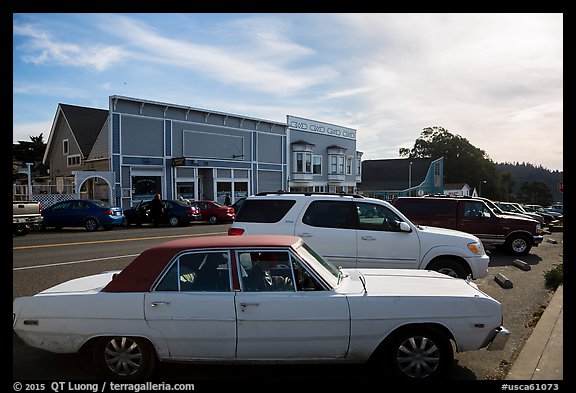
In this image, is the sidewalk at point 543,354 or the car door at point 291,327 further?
the sidewalk at point 543,354

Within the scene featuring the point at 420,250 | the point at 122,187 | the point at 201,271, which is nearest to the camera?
the point at 201,271

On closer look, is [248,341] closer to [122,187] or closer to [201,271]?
[201,271]

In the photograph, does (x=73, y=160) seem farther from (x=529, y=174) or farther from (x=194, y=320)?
(x=529, y=174)

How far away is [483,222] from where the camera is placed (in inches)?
489

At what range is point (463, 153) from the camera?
84938mm

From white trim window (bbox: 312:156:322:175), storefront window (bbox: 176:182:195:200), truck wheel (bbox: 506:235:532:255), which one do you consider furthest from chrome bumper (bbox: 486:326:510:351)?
white trim window (bbox: 312:156:322:175)

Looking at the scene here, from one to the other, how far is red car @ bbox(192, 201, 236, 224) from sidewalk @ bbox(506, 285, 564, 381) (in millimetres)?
20375

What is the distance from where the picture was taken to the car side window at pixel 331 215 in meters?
7.48

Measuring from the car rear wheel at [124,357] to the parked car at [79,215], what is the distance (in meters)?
17.3

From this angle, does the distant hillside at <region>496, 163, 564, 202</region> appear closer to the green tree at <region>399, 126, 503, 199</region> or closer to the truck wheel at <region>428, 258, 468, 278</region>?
the green tree at <region>399, 126, 503, 199</region>

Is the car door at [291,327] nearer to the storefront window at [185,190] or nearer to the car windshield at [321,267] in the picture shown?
the car windshield at [321,267]

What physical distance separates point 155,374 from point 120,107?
26279 millimetres

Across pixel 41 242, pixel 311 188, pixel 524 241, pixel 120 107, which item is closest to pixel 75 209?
pixel 41 242

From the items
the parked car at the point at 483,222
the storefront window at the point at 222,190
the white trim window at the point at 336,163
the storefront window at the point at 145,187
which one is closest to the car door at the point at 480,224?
the parked car at the point at 483,222
